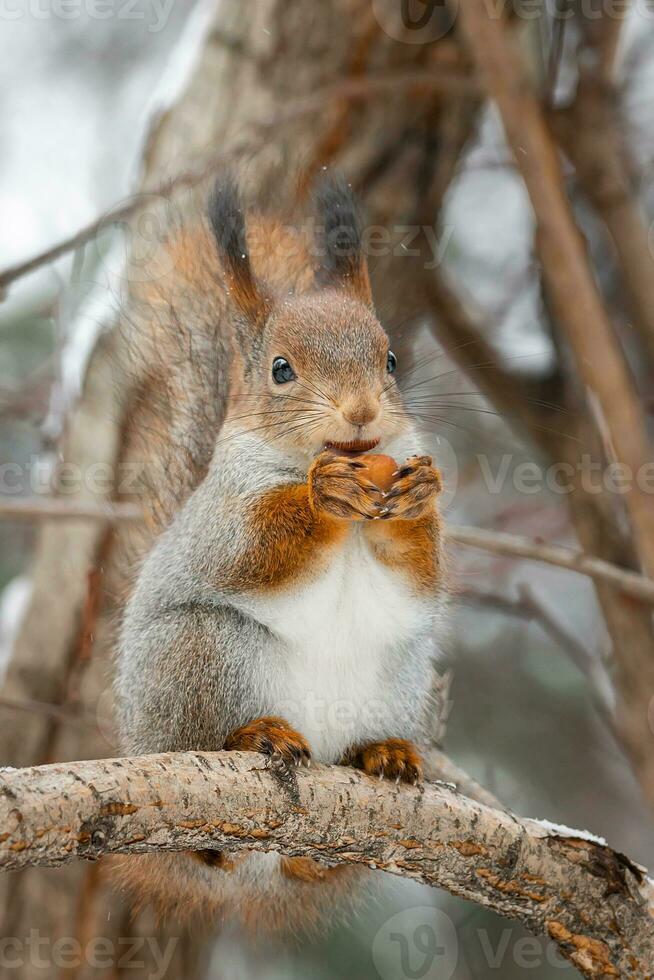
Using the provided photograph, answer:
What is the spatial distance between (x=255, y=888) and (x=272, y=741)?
1.51 ft

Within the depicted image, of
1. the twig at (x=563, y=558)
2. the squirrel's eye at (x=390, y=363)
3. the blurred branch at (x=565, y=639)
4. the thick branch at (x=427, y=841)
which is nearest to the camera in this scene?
the thick branch at (x=427, y=841)

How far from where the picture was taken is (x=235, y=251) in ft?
7.22

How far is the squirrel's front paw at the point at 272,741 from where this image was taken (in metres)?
1.76

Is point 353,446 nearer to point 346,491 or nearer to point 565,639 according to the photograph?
point 346,491

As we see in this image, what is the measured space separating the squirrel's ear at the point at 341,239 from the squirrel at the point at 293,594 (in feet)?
0.58

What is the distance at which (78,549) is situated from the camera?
11.4 ft

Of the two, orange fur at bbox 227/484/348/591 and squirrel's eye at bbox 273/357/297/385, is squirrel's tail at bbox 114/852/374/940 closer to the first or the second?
orange fur at bbox 227/484/348/591

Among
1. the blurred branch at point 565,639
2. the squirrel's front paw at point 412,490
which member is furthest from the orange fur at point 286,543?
the blurred branch at point 565,639

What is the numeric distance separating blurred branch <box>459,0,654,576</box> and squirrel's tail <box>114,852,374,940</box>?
984 millimetres

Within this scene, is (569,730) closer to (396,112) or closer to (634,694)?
(634,694)

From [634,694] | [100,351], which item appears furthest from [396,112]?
[634,694]

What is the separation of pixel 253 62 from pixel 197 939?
8.87 ft

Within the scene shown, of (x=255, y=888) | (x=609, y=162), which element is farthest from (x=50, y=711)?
(x=609, y=162)

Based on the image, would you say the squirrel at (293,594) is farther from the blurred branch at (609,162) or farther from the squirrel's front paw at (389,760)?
the blurred branch at (609,162)
